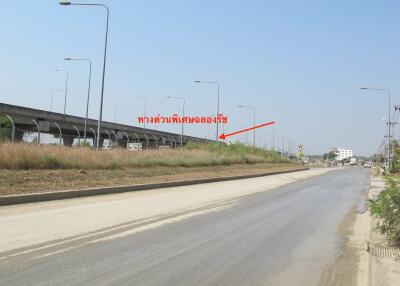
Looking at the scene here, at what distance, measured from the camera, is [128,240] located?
10.4 meters

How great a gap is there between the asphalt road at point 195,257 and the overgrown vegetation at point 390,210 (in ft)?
3.41

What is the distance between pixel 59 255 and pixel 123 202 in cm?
942

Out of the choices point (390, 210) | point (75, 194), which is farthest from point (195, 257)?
point (75, 194)

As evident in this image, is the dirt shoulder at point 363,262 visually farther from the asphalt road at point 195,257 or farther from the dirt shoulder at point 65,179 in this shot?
the dirt shoulder at point 65,179

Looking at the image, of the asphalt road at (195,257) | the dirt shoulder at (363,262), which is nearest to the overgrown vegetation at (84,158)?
the asphalt road at (195,257)

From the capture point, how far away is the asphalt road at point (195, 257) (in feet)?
24.3

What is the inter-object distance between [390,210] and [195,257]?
13.6 feet

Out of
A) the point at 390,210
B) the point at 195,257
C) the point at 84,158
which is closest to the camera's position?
the point at 195,257

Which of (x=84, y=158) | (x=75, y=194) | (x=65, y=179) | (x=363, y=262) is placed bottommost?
(x=363, y=262)

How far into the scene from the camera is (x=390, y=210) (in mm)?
10883

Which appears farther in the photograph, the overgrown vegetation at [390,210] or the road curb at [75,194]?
the road curb at [75,194]

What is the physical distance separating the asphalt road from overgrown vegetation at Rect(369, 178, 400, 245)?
104 centimetres

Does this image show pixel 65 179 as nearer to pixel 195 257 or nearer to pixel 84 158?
pixel 84 158

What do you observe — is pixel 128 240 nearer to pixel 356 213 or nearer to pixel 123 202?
pixel 123 202
